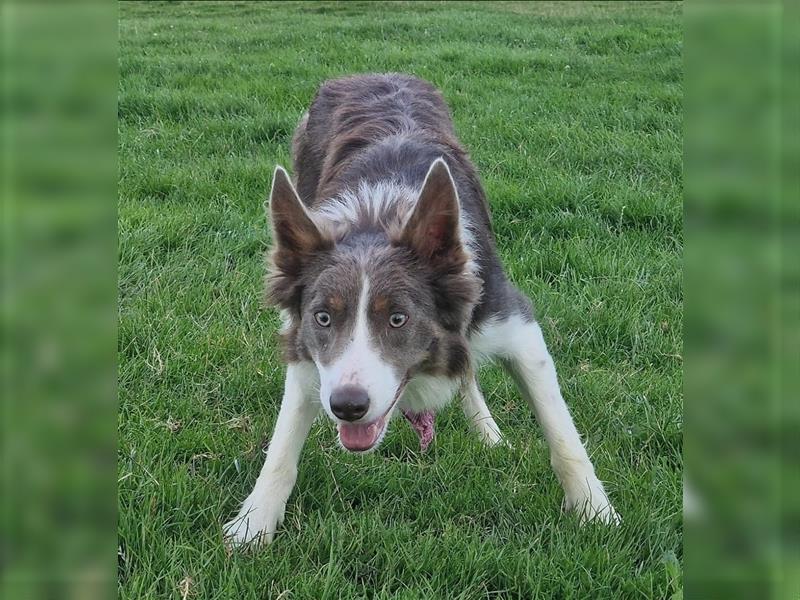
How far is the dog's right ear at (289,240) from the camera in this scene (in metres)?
3.54

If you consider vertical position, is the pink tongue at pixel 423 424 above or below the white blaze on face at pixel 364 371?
below

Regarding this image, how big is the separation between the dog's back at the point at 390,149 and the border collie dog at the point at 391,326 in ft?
0.10

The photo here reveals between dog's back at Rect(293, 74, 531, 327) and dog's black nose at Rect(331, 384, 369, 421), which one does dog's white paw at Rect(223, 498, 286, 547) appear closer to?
dog's black nose at Rect(331, 384, 369, 421)

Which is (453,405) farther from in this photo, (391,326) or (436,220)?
(436,220)

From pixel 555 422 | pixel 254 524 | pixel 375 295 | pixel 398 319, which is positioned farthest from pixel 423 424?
pixel 254 524

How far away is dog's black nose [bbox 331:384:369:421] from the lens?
2.96 metres

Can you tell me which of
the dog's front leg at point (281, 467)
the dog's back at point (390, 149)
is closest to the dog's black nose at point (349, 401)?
the dog's front leg at point (281, 467)

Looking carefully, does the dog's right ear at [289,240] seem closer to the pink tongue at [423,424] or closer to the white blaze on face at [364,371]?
the white blaze on face at [364,371]

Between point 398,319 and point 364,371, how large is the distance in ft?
1.22
